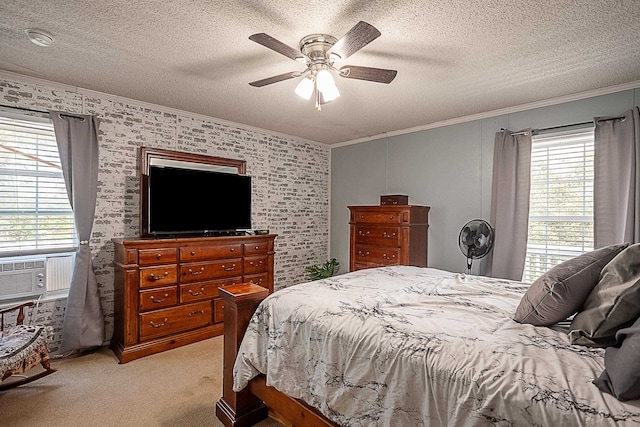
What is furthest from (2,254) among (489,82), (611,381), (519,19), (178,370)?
(489,82)

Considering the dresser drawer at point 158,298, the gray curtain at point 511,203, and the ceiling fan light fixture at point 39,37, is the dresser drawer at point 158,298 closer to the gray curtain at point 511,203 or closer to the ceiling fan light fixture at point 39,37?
the ceiling fan light fixture at point 39,37

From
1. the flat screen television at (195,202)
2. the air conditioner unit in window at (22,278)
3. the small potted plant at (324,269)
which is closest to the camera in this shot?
the air conditioner unit in window at (22,278)

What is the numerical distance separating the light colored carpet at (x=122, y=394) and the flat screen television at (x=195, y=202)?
126 cm

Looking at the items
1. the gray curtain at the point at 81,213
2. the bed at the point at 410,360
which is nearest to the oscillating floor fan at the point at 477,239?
the bed at the point at 410,360

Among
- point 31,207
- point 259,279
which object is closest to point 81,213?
point 31,207

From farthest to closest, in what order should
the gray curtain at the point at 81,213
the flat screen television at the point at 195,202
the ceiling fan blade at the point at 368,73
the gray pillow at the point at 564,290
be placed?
the flat screen television at the point at 195,202
the gray curtain at the point at 81,213
the ceiling fan blade at the point at 368,73
the gray pillow at the point at 564,290

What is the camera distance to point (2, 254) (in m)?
2.80

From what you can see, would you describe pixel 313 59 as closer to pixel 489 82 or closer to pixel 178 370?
pixel 489 82

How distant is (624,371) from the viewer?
925mm

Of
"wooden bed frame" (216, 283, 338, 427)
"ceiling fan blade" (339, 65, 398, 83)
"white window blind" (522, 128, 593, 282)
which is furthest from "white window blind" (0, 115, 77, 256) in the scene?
"white window blind" (522, 128, 593, 282)

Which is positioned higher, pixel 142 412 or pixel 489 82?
pixel 489 82

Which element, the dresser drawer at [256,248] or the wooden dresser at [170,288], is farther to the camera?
the dresser drawer at [256,248]

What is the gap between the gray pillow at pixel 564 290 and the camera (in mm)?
1447

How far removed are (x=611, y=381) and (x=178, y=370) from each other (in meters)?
2.91
